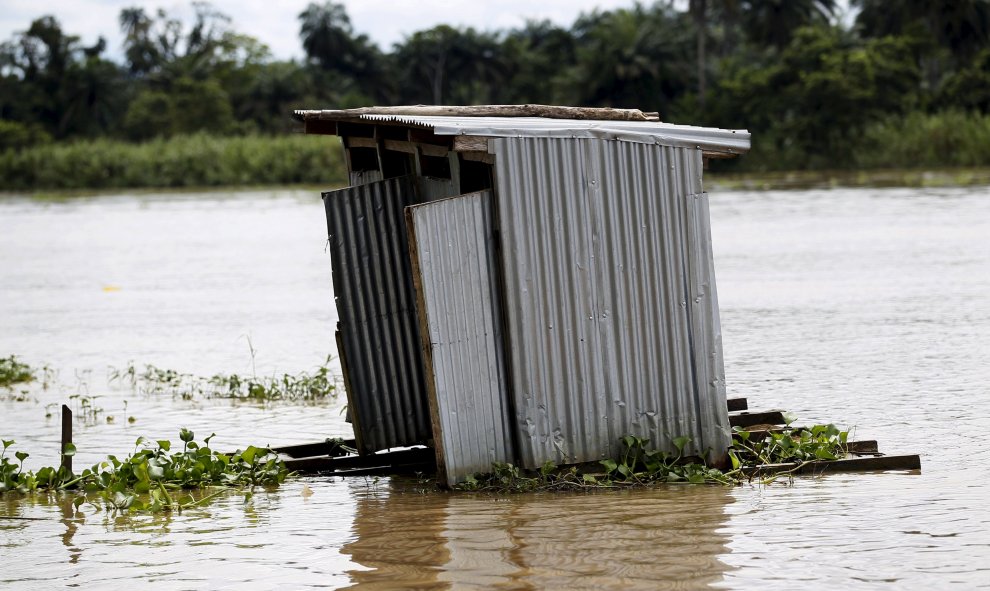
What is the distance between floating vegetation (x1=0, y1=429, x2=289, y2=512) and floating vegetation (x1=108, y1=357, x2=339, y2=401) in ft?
11.3

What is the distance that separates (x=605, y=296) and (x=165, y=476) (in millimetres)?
3016

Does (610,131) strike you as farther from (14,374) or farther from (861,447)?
(14,374)

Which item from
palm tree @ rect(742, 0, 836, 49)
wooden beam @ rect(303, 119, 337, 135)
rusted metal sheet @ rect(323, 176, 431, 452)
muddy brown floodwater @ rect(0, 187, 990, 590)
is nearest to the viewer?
muddy brown floodwater @ rect(0, 187, 990, 590)

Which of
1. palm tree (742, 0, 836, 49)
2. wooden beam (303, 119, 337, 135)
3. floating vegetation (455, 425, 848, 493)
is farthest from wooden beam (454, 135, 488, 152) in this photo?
palm tree (742, 0, 836, 49)

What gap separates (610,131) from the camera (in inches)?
302

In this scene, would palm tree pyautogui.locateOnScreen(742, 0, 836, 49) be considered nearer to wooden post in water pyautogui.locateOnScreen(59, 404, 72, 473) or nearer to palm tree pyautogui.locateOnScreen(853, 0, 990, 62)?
palm tree pyautogui.locateOnScreen(853, 0, 990, 62)

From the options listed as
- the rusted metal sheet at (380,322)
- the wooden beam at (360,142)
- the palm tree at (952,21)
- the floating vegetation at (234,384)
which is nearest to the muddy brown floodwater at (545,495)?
the floating vegetation at (234,384)

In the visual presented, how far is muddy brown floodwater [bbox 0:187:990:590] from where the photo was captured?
642cm

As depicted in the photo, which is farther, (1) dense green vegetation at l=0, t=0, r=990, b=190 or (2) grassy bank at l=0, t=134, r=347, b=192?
(2) grassy bank at l=0, t=134, r=347, b=192

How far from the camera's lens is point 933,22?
205ft

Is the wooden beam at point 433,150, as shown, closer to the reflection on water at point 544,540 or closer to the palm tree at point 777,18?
the reflection on water at point 544,540

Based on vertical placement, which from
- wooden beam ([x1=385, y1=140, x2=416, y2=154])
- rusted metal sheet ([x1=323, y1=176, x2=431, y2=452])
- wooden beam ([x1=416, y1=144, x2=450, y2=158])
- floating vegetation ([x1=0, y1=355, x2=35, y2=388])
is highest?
wooden beam ([x1=385, y1=140, x2=416, y2=154])

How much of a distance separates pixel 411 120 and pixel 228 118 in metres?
63.7

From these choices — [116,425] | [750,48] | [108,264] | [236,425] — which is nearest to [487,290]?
[236,425]
